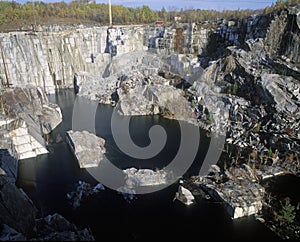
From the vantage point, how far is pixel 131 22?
5869 centimetres

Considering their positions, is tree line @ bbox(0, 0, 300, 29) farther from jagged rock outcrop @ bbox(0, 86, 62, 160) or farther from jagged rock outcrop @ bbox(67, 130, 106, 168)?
jagged rock outcrop @ bbox(67, 130, 106, 168)

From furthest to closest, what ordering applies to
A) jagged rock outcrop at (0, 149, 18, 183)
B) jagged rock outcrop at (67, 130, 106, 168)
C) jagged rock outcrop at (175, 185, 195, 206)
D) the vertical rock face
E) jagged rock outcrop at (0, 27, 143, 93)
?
jagged rock outcrop at (0, 27, 143, 93) → the vertical rock face → jagged rock outcrop at (67, 130, 106, 168) → jagged rock outcrop at (0, 149, 18, 183) → jagged rock outcrop at (175, 185, 195, 206)

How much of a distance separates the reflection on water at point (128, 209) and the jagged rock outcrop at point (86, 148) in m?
0.66

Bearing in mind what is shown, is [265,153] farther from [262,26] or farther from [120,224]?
[262,26]

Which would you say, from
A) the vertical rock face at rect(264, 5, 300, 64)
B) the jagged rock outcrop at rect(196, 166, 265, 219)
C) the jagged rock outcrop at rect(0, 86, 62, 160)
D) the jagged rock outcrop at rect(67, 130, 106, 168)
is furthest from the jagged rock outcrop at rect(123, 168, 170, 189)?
the vertical rock face at rect(264, 5, 300, 64)

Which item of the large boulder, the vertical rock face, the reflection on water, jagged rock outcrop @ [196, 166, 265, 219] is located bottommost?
the reflection on water

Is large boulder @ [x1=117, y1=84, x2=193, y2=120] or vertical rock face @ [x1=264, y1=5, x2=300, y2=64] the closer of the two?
vertical rock face @ [x1=264, y1=5, x2=300, y2=64]

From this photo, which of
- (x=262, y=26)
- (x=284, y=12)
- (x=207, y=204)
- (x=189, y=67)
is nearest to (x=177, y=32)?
(x=189, y=67)

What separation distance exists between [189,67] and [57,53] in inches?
783

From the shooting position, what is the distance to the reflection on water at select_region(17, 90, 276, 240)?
1512cm

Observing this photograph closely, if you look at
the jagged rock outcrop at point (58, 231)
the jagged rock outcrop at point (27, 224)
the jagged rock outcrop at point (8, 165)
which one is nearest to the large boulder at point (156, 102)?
the jagged rock outcrop at point (8, 165)

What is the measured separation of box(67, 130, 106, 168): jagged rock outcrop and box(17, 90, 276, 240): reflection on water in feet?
2.16

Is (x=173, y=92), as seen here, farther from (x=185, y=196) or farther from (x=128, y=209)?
(x=128, y=209)

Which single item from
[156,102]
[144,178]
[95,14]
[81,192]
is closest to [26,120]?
[81,192]
